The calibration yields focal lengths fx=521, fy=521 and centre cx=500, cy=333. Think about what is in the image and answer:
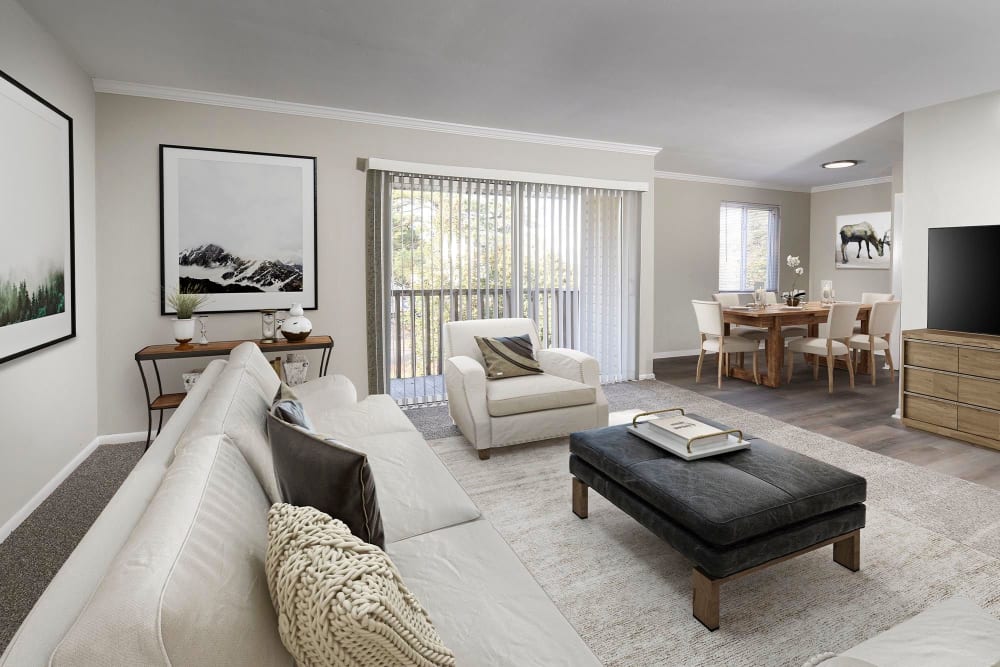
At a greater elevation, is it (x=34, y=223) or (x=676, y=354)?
(x=34, y=223)

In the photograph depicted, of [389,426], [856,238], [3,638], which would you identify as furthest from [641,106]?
[856,238]

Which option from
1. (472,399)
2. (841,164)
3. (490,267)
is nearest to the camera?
(472,399)

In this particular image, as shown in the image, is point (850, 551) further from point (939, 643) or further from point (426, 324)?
point (426, 324)

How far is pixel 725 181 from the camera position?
758cm

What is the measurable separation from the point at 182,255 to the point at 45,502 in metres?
1.83

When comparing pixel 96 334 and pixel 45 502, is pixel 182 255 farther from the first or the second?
pixel 45 502

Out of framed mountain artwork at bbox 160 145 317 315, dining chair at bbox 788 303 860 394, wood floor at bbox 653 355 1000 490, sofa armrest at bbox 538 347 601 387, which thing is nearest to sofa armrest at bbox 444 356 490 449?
sofa armrest at bbox 538 347 601 387

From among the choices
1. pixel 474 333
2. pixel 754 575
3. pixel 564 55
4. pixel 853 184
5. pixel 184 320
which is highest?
pixel 853 184

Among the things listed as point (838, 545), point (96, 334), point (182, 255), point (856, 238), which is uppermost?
point (856, 238)

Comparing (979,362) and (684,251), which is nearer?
(979,362)

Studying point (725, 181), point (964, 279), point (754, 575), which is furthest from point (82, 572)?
point (725, 181)

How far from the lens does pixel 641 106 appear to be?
4.22 metres

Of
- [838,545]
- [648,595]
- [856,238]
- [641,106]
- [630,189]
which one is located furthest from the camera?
[856,238]

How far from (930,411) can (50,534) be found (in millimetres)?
5573
